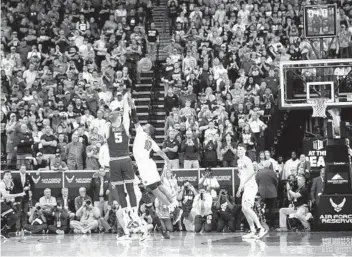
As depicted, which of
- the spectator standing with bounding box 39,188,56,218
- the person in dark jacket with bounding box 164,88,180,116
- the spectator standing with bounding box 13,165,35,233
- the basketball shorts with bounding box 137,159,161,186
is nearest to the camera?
the basketball shorts with bounding box 137,159,161,186

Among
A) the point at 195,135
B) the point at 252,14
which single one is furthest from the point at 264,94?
the point at 252,14

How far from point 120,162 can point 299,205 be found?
248 inches

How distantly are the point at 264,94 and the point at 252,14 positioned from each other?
481 centimetres

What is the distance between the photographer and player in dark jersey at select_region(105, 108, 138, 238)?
1681 cm

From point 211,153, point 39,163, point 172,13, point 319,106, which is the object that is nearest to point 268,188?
point 211,153

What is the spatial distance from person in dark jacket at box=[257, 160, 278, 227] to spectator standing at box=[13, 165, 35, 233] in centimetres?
677

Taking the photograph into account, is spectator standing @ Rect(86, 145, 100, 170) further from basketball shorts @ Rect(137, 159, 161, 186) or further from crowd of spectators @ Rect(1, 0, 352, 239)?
basketball shorts @ Rect(137, 159, 161, 186)

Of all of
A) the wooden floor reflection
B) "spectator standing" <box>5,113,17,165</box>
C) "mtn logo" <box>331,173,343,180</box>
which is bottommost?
the wooden floor reflection

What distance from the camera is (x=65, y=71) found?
91.9ft

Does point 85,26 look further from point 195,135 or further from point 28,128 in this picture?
point 195,135

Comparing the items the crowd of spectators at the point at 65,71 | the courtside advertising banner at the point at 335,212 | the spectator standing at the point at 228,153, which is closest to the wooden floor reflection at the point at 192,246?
the courtside advertising banner at the point at 335,212

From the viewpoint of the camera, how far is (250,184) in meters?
18.0

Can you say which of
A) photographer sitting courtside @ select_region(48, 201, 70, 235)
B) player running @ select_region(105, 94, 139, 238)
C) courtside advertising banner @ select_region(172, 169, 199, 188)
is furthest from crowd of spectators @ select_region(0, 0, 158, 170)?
player running @ select_region(105, 94, 139, 238)

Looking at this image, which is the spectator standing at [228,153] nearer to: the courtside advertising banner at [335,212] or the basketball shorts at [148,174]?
the courtside advertising banner at [335,212]
